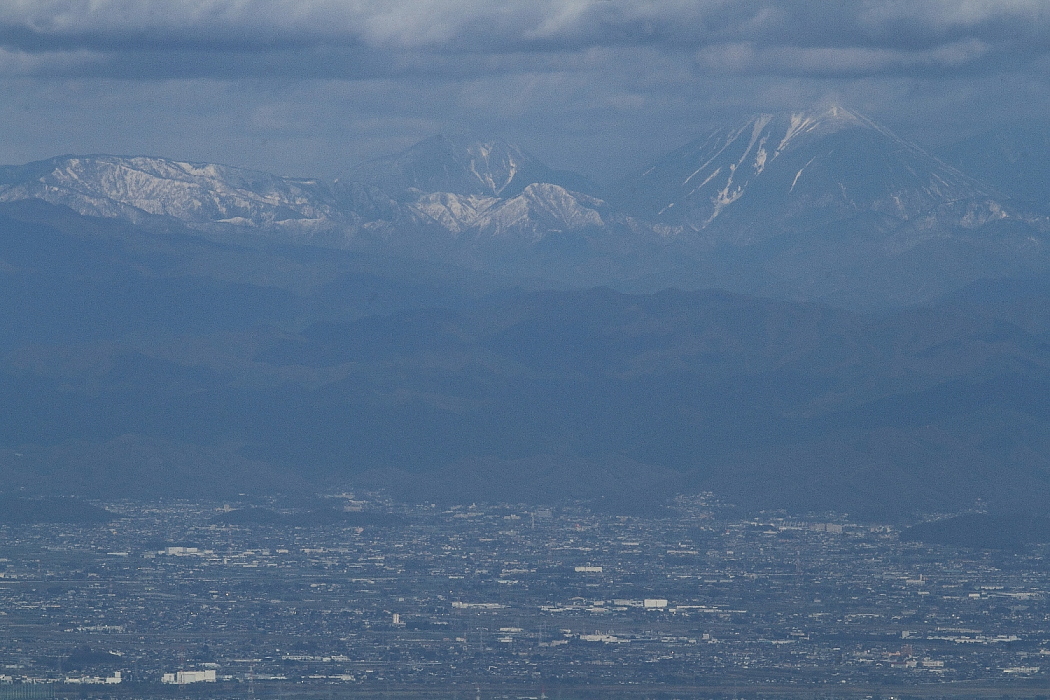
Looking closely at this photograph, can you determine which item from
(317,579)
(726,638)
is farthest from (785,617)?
(317,579)

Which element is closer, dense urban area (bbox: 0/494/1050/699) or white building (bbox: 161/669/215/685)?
white building (bbox: 161/669/215/685)

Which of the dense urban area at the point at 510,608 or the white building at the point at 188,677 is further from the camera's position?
the dense urban area at the point at 510,608

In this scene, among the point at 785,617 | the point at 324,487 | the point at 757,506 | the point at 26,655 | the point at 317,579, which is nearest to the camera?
the point at 26,655

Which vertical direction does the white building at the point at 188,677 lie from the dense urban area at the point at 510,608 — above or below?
below

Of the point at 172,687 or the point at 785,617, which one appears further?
the point at 785,617

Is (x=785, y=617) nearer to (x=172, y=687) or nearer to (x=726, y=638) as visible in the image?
(x=726, y=638)

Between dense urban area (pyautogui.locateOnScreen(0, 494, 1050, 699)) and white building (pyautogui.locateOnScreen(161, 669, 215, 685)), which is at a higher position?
dense urban area (pyautogui.locateOnScreen(0, 494, 1050, 699))

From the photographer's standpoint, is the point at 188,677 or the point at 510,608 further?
the point at 510,608

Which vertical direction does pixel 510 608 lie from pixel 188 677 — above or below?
above
